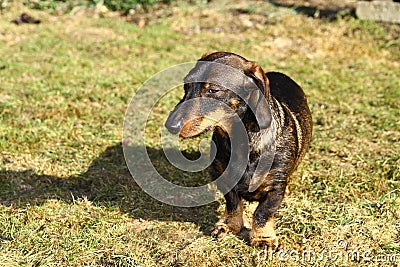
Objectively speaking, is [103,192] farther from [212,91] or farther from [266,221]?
[212,91]

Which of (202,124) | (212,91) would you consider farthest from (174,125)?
(212,91)

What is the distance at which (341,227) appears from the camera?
13.5ft

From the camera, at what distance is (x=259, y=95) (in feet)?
11.6

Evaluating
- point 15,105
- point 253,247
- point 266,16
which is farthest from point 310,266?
point 266,16

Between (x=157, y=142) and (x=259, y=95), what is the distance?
228 centimetres

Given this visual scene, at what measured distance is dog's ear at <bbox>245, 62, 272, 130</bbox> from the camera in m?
3.54

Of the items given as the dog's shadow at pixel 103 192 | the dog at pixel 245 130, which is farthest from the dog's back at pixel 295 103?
the dog's shadow at pixel 103 192

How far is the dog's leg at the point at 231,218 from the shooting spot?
3996 millimetres

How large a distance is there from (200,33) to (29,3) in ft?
12.1

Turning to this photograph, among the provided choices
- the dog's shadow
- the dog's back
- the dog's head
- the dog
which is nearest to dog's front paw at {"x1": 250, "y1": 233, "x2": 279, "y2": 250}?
the dog

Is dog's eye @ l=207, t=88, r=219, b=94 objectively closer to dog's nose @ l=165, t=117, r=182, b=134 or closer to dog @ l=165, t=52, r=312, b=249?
dog @ l=165, t=52, r=312, b=249

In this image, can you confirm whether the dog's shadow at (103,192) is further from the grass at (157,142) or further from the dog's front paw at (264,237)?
the dog's front paw at (264,237)

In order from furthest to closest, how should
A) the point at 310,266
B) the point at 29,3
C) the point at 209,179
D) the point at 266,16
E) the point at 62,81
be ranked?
the point at 29,3 < the point at 266,16 < the point at 62,81 < the point at 209,179 < the point at 310,266

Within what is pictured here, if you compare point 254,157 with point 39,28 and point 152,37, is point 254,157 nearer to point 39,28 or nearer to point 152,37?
point 152,37
